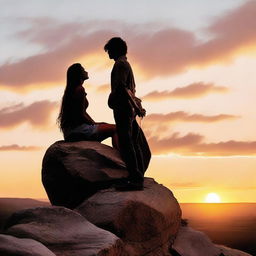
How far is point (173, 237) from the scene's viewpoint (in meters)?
14.3

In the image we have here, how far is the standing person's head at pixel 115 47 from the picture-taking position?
1355 cm

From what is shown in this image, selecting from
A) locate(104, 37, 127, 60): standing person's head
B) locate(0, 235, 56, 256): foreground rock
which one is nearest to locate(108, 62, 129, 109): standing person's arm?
locate(104, 37, 127, 60): standing person's head

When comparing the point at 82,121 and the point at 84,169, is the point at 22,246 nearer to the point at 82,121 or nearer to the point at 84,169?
the point at 84,169

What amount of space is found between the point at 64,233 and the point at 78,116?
176 inches

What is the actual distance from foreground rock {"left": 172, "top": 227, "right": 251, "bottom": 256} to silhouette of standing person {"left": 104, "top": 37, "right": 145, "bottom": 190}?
1667 millimetres

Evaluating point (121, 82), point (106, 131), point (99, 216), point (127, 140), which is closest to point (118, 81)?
point (121, 82)

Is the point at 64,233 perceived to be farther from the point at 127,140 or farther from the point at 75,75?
the point at 75,75

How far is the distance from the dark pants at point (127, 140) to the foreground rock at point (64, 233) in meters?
2.10

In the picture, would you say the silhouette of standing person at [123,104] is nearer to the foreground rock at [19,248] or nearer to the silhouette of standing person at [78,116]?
the silhouette of standing person at [78,116]

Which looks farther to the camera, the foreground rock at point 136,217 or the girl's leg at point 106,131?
the girl's leg at point 106,131

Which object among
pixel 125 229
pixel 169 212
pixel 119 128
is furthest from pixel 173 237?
pixel 119 128

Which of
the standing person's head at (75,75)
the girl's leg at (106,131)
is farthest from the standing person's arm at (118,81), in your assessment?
the standing person's head at (75,75)

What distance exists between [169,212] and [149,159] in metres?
1.50

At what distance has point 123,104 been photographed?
43.9 ft
